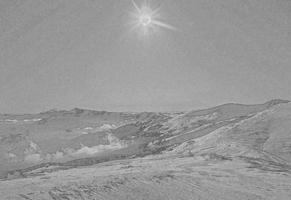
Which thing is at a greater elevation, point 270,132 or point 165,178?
point 270,132

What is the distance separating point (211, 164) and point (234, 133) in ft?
124

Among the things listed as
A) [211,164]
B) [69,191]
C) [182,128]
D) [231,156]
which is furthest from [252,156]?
[182,128]

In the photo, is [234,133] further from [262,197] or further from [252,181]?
[262,197]

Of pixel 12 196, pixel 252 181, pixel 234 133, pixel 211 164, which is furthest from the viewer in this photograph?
pixel 234 133

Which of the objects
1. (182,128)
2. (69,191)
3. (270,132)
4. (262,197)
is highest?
(182,128)

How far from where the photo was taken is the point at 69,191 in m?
31.7

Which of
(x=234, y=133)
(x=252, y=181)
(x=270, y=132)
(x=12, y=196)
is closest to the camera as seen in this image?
(x=12, y=196)

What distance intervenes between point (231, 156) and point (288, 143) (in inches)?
628

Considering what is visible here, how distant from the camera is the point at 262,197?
38062 millimetres

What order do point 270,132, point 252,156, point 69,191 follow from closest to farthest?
point 69,191 → point 252,156 → point 270,132

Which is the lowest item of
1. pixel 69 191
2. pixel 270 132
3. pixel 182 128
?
pixel 69 191

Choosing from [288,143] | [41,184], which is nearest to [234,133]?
[288,143]

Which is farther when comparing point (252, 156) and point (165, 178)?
point (252, 156)

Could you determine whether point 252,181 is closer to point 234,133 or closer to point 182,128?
point 234,133
